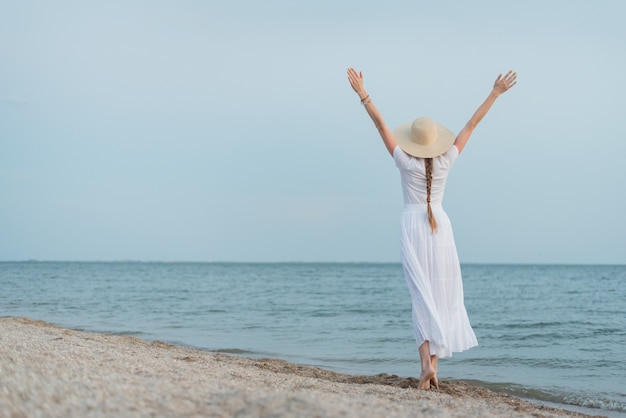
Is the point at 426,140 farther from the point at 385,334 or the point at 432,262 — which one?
the point at 385,334

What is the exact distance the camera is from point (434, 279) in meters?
6.14

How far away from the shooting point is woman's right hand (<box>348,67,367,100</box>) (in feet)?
20.2

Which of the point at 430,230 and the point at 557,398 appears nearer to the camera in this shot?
the point at 430,230

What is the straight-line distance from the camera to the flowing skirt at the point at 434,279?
6.06 metres

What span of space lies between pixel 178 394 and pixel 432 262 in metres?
2.85

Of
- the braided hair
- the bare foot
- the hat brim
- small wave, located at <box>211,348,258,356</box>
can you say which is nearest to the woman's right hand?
the hat brim

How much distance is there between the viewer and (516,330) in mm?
15844

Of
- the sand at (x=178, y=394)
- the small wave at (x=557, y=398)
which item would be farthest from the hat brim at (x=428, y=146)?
the small wave at (x=557, y=398)

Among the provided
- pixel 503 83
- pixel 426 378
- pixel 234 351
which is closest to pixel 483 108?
pixel 503 83

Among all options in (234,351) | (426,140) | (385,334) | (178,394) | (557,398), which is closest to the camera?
(178,394)

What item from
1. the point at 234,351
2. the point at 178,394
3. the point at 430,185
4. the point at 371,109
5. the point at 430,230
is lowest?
the point at 234,351

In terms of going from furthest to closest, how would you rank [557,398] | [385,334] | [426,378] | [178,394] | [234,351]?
[385,334] < [234,351] < [557,398] < [426,378] < [178,394]

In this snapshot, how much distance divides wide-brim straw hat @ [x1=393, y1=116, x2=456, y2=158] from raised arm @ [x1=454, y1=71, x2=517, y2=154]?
10cm

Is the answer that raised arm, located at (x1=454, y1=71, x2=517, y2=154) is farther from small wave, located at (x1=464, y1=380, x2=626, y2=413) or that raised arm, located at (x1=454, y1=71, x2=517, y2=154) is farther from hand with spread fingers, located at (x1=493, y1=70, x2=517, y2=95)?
small wave, located at (x1=464, y1=380, x2=626, y2=413)
